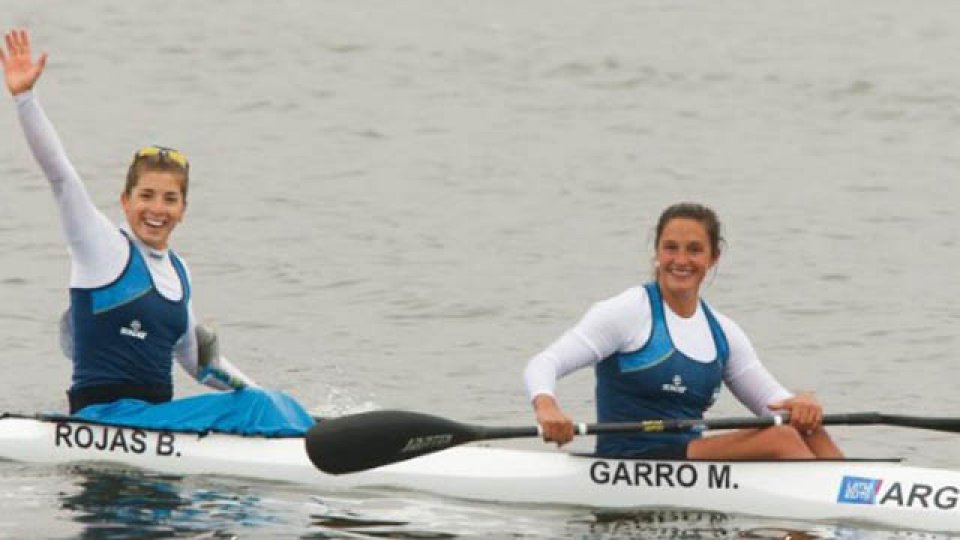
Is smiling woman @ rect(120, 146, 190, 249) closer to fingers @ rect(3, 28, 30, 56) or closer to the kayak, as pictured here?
fingers @ rect(3, 28, 30, 56)

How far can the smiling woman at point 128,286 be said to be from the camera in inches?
482

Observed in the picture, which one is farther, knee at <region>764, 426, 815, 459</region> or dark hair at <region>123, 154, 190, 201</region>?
dark hair at <region>123, 154, 190, 201</region>

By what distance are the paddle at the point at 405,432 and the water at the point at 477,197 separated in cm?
33

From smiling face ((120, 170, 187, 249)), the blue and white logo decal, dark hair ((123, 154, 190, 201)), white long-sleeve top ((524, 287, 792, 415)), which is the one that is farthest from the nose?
the blue and white logo decal

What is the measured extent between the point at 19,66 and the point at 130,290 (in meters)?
1.40

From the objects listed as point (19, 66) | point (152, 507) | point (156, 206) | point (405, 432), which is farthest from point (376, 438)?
point (19, 66)

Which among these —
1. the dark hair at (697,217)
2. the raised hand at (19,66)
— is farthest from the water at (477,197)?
the raised hand at (19,66)

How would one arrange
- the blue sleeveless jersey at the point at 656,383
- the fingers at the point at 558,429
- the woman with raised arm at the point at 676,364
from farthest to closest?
the blue sleeveless jersey at the point at 656,383 → the woman with raised arm at the point at 676,364 → the fingers at the point at 558,429

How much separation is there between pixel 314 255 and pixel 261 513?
10494 mm

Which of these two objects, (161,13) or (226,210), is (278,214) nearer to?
(226,210)

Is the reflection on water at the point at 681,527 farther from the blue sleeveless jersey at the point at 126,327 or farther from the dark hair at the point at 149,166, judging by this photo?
the dark hair at the point at 149,166

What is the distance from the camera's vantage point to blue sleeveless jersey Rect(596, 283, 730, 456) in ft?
38.8

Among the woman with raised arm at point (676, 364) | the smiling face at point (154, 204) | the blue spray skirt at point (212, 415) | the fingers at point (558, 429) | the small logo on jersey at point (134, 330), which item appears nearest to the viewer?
the fingers at point (558, 429)

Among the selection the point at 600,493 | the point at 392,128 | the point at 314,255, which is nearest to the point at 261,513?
the point at 600,493
